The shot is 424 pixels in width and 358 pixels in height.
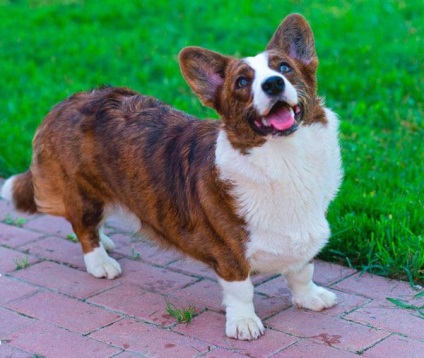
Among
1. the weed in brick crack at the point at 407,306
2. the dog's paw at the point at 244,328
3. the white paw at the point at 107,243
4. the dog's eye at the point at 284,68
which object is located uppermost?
the dog's eye at the point at 284,68

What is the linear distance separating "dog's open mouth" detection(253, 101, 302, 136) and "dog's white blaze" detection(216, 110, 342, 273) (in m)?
0.09

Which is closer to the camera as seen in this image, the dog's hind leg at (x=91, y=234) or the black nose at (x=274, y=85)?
the black nose at (x=274, y=85)

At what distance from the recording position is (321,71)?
6941mm

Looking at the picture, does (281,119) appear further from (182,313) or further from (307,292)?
(182,313)

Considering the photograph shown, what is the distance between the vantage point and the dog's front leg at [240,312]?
3.59 m

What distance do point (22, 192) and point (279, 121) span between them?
1979 mm

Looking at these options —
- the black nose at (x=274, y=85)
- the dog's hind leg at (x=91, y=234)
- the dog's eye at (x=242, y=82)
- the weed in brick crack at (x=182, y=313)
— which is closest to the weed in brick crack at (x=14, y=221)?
the dog's hind leg at (x=91, y=234)

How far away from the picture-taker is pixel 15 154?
5.88 metres

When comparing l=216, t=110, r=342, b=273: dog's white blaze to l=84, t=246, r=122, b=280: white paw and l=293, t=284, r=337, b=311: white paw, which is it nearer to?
l=293, t=284, r=337, b=311: white paw

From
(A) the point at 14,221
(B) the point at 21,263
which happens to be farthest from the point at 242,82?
(A) the point at 14,221

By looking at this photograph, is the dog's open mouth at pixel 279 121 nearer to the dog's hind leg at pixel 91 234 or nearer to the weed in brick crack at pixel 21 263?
the dog's hind leg at pixel 91 234

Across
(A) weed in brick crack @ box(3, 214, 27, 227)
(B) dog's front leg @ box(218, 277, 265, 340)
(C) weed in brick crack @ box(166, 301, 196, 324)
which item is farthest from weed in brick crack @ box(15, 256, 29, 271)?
(B) dog's front leg @ box(218, 277, 265, 340)

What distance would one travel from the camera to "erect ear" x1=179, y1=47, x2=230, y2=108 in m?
3.73

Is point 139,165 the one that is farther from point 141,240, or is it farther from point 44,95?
point 44,95
